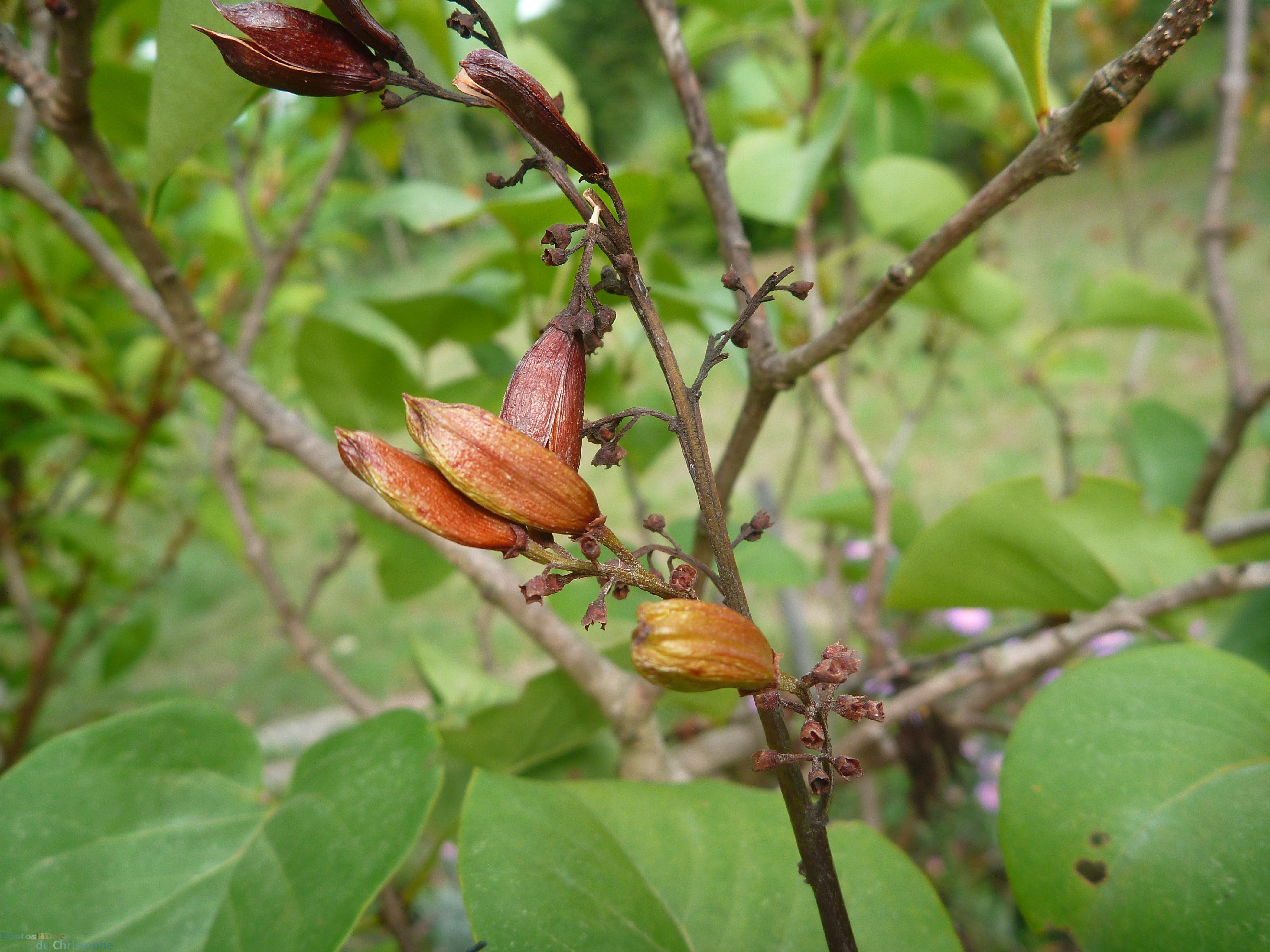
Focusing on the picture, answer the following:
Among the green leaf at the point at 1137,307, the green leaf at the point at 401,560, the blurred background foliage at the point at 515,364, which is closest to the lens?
the blurred background foliage at the point at 515,364

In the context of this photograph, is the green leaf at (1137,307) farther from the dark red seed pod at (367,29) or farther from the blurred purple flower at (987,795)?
the dark red seed pod at (367,29)

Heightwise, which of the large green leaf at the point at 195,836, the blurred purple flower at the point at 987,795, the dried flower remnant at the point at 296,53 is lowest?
the large green leaf at the point at 195,836

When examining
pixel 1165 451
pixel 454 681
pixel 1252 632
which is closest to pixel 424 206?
pixel 454 681

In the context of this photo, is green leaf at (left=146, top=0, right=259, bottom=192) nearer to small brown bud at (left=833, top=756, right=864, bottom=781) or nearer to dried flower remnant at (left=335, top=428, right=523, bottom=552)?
dried flower remnant at (left=335, top=428, right=523, bottom=552)

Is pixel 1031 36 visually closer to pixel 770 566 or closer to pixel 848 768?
A: pixel 848 768

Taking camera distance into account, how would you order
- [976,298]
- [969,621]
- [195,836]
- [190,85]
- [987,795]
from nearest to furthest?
[190,85] < [195,836] < [976,298] < [987,795] < [969,621]

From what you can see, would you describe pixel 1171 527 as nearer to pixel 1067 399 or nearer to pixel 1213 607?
pixel 1213 607

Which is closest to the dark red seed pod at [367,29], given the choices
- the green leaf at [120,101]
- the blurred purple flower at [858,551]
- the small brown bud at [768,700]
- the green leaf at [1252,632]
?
the small brown bud at [768,700]
